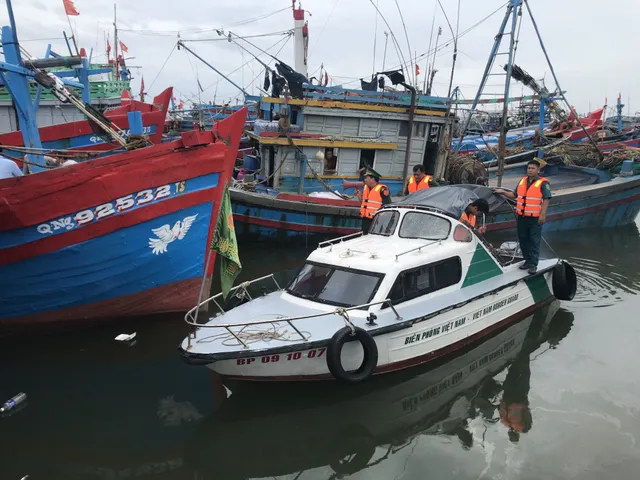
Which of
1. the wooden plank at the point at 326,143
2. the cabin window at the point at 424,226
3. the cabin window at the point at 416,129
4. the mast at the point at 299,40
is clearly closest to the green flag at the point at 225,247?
the cabin window at the point at 424,226

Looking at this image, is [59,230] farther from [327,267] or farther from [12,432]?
[327,267]

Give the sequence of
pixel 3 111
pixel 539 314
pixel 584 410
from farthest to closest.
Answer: pixel 3 111
pixel 539 314
pixel 584 410

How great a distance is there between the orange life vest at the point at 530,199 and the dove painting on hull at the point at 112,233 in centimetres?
489

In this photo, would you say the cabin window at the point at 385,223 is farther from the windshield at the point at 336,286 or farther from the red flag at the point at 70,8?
the red flag at the point at 70,8

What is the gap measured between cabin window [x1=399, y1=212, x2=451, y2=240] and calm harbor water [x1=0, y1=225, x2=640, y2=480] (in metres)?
1.80

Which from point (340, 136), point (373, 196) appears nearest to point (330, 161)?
point (340, 136)

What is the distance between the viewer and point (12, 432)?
Answer: 17.4 ft

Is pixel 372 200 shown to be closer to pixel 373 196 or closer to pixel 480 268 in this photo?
pixel 373 196

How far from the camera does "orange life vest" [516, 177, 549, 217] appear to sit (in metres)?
8.01

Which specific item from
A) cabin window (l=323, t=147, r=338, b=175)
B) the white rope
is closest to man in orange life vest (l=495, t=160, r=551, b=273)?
the white rope

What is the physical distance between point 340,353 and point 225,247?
2347 mm

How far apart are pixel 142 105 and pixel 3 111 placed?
37.9ft

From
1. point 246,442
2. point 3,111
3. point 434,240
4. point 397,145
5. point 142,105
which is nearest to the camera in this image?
point 246,442

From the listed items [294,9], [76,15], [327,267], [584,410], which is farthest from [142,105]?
[584,410]
